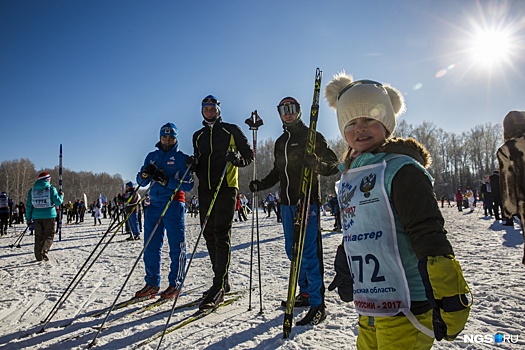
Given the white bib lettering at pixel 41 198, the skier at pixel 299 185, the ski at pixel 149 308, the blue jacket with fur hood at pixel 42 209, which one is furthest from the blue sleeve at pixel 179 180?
the white bib lettering at pixel 41 198

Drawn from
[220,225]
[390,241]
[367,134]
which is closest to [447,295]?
[390,241]

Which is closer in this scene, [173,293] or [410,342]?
[410,342]

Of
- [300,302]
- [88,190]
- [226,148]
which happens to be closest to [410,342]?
[300,302]

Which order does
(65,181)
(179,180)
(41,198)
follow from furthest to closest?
(65,181) → (41,198) → (179,180)

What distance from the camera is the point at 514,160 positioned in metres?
2.22

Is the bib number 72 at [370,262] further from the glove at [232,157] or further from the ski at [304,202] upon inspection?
the glove at [232,157]

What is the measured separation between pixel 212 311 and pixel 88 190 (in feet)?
328

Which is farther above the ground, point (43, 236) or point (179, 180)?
point (179, 180)

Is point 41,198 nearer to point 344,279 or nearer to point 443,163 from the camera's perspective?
point 344,279


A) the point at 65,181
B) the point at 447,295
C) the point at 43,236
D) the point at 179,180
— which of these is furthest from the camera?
the point at 65,181

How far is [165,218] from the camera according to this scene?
423 cm

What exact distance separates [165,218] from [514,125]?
387cm

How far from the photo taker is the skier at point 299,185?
3.19 metres

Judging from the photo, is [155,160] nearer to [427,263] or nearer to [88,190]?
[427,263]
